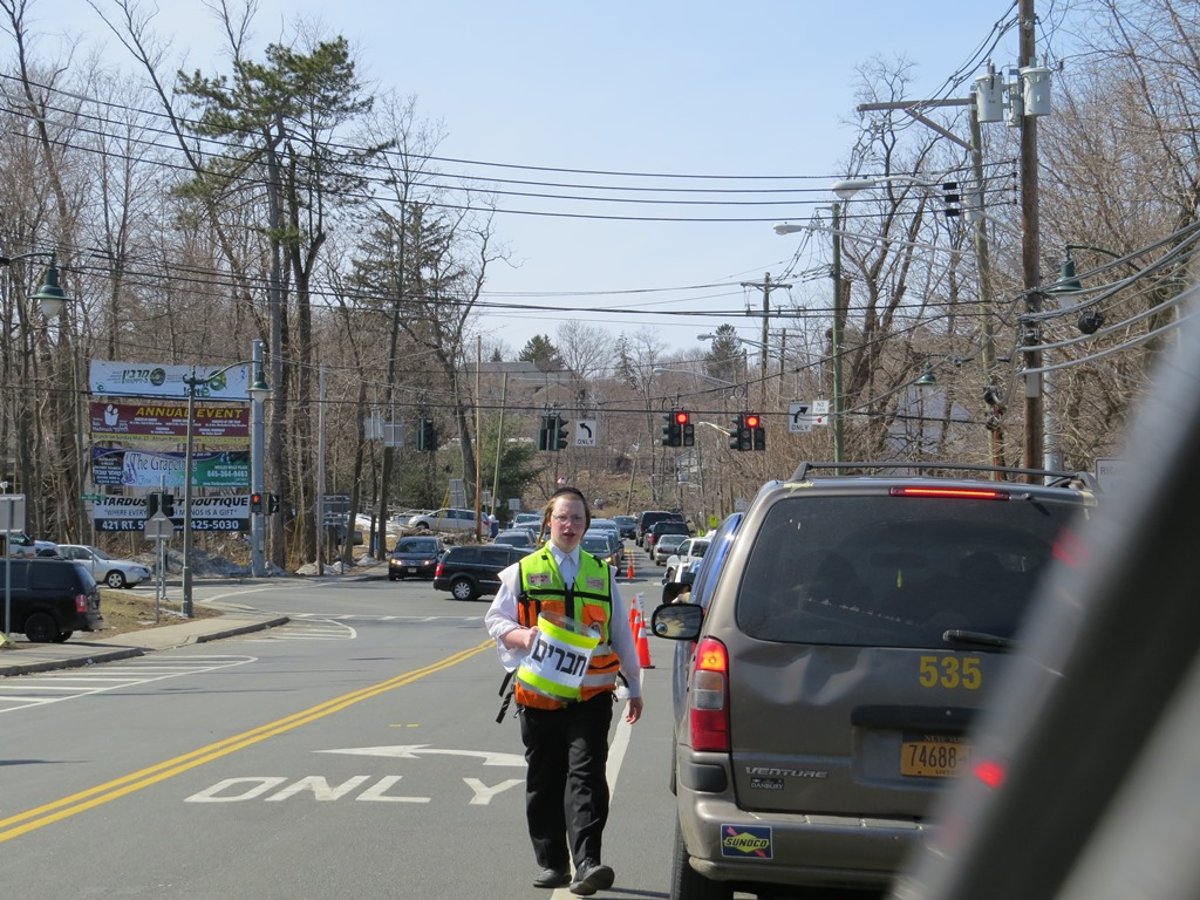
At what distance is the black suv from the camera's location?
26500 mm

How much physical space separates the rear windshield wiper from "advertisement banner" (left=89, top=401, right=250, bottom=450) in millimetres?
46697

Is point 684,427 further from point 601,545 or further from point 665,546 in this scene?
point 665,546

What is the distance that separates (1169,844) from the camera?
1.18m

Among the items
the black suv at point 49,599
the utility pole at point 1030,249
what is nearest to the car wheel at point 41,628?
the black suv at point 49,599

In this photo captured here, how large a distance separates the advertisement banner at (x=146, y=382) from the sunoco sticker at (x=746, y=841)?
46647mm

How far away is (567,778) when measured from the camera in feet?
22.4

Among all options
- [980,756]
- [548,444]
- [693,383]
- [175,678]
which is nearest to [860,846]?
[980,756]

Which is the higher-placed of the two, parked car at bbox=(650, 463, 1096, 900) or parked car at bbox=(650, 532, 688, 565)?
parked car at bbox=(650, 463, 1096, 900)

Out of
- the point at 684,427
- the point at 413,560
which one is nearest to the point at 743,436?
the point at 684,427

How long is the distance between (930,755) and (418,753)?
710 cm

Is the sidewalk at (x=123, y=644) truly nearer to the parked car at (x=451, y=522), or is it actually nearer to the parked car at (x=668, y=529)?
the parked car at (x=668, y=529)

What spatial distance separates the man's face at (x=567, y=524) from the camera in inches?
275

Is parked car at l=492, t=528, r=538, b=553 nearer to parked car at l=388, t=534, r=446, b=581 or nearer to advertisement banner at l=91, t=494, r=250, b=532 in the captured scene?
parked car at l=388, t=534, r=446, b=581

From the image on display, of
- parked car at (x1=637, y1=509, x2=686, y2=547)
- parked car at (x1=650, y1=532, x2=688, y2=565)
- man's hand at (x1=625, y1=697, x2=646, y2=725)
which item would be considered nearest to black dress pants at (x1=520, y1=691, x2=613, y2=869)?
man's hand at (x1=625, y1=697, x2=646, y2=725)
